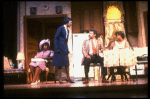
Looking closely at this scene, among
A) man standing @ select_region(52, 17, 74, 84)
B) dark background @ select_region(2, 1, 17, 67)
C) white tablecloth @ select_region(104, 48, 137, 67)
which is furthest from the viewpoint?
dark background @ select_region(2, 1, 17, 67)

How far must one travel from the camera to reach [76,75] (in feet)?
23.5

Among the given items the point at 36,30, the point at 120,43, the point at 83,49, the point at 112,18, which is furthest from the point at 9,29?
the point at 120,43

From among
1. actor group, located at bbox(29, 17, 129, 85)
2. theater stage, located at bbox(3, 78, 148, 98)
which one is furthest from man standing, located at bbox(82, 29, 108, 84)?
theater stage, located at bbox(3, 78, 148, 98)

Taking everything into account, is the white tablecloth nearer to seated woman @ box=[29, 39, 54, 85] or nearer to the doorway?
seated woman @ box=[29, 39, 54, 85]

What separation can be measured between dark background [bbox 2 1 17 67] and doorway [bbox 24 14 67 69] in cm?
44

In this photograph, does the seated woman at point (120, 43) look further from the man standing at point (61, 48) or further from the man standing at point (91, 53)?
the man standing at point (61, 48)

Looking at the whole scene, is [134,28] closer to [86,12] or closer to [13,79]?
[86,12]

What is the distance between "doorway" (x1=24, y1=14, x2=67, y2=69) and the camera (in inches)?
305

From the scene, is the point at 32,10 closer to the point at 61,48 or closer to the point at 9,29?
the point at 9,29

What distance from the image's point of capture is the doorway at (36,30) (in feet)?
25.4

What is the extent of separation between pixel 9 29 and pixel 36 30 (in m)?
1.51

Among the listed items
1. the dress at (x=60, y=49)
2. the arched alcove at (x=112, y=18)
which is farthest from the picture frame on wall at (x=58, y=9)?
the dress at (x=60, y=49)

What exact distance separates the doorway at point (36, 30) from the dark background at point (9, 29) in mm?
444

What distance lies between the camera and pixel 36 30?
830 centimetres
